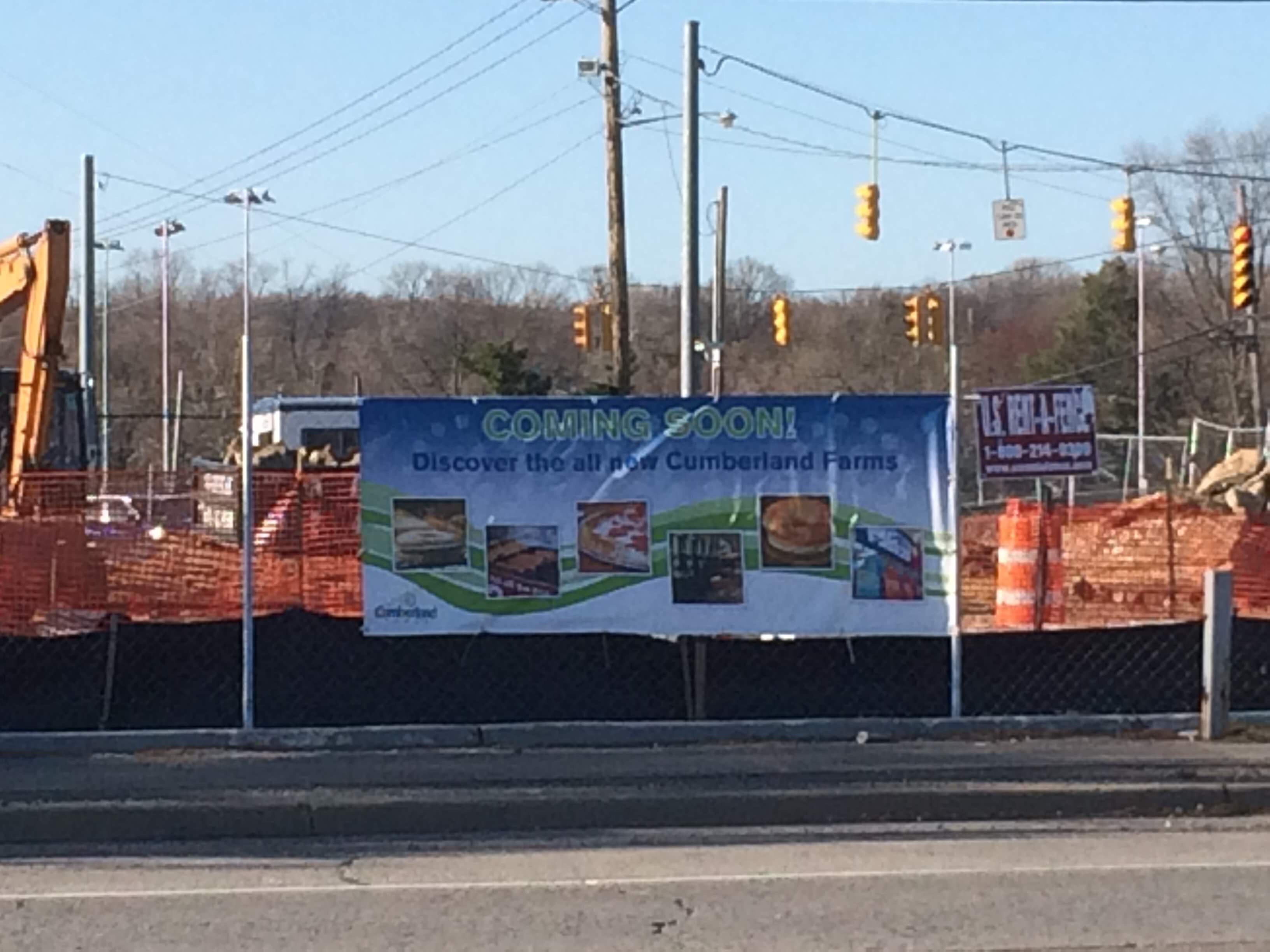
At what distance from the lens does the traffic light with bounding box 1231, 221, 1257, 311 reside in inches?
1252

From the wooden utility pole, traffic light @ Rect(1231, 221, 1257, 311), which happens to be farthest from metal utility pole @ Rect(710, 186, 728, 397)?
traffic light @ Rect(1231, 221, 1257, 311)

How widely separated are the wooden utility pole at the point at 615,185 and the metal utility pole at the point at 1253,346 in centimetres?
1380

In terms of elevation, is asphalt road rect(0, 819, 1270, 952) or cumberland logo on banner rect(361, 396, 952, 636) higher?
cumberland logo on banner rect(361, 396, 952, 636)

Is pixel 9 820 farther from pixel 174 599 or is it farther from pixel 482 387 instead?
pixel 482 387

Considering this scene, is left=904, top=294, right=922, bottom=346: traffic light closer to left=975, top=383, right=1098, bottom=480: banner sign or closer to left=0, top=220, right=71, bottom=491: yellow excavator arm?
left=0, top=220, right=71, bottom=491: yellow excavator arm

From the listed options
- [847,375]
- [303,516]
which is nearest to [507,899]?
[303,516]

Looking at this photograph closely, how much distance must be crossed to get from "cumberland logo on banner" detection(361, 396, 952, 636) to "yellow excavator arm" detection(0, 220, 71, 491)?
8.60m

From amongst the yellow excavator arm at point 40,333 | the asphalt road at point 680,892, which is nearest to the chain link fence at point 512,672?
the asphalt road at point 680,892

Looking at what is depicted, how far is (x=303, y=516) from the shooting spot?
41.1 ft

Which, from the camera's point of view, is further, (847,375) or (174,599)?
(847,375)

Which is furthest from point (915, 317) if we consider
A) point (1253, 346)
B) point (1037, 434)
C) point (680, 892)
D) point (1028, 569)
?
point (680, 892)

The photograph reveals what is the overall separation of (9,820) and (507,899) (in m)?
3.07

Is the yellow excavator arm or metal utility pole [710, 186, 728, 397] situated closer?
the yellow excavator arm

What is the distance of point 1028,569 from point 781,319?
72.5ft
